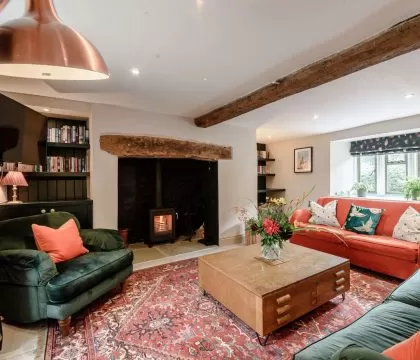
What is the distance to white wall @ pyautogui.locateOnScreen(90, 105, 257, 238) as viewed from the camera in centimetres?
341

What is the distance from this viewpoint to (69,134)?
3416mm

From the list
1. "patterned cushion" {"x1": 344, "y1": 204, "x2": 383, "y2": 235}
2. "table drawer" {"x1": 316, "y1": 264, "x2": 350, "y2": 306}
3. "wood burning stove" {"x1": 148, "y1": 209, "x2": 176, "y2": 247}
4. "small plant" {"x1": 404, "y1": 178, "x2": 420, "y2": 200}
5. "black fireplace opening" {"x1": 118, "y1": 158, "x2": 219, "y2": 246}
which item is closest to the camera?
"table drawer" {"x1": 316, "y1": 264, "x2": 350, "y2": 306}

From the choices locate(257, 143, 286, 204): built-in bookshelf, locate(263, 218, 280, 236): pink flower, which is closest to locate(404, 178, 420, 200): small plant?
locate(257, 143, 286, 204): built-in bookshelf

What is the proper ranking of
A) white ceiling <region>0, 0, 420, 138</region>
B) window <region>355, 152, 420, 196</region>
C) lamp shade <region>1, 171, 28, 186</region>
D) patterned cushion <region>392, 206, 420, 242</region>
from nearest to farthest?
white ceiling <region>0, 0, 420, 138</region> < lamp shade <region>1, 171, 28, 186</region> < patterned cushion <region>392, 206, 420, 242</region> < window <region>355, 152, 420, 196</region>

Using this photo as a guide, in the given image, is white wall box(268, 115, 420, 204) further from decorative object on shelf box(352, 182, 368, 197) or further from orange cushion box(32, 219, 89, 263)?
orange cushion box(32, 219, 89, 263)

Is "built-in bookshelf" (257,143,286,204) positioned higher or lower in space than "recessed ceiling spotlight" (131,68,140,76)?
lower

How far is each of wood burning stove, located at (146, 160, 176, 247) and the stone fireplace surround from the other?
64 cm

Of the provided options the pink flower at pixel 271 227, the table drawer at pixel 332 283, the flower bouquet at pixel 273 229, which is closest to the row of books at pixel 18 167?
Result: the flower bouquet at pixel 273 229

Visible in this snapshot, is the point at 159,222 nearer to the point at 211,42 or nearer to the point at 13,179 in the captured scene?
the point at 13,179

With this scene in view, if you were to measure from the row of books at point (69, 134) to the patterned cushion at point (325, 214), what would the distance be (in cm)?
369

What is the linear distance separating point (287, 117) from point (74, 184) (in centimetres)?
355

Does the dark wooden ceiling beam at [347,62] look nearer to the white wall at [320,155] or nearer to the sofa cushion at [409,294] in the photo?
the sofa cushion at [409,294]

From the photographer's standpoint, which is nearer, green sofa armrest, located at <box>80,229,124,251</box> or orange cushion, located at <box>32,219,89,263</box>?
orange cushion, located at <box>32,219,89,263</box>

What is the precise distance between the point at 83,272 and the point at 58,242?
0.50 meters
